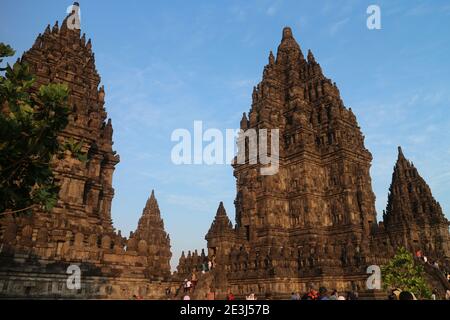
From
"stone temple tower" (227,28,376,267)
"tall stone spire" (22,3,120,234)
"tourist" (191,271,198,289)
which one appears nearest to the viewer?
"tall stone spire" (22,3,120,234)

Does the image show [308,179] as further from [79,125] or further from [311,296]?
[311,296]

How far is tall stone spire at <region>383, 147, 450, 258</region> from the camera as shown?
31844 millimetres

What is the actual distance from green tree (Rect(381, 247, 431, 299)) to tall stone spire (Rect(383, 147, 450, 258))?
11216mm

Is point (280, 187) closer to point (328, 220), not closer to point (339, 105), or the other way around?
point (328, 220)

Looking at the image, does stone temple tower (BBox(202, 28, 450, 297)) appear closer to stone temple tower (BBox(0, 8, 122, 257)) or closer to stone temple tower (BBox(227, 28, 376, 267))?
stone temple tower (BBox(227, 28, 376, 267))

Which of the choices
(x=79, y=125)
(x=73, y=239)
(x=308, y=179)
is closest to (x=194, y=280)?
(x=73, y=239)

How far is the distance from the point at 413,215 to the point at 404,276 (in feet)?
72.8

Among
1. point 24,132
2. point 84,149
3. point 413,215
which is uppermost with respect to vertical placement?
point 84,149

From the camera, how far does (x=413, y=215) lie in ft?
130

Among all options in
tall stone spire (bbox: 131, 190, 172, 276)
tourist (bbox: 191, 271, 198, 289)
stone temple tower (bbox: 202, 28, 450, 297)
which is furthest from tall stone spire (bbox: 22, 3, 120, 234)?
tall stone spire (bbox: 131, 190, 172, 276)

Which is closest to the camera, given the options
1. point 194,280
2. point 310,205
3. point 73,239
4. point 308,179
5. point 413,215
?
point 73,239

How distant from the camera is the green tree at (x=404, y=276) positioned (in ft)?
63.1
